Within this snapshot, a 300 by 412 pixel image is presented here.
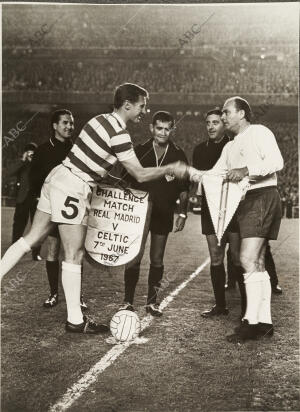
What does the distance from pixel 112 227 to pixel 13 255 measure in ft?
1.98

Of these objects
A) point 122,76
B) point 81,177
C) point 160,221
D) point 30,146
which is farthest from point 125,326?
point 122,76

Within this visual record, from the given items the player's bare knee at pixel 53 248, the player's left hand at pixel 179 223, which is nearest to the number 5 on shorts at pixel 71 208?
the player's bare knee at pixel 53 248

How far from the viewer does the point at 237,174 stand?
271 centimetres

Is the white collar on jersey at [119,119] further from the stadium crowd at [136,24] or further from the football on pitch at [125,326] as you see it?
the football on pitch at [125,326]

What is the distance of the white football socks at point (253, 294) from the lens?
9.16 feet

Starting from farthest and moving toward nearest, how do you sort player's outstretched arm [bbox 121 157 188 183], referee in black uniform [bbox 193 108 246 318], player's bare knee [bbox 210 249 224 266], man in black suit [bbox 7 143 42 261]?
player's bare knee [bbox 210 249 224 266], man in black suit [bbox 7 143 42 261], referee in black uniform [bbox 193 108 246 318], player's outstretched arm [bbox 121 157 188 183]

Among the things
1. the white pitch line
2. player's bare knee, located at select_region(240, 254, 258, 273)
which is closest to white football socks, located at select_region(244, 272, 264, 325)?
player's bare knee, located at select_region(240, 254, 258, 273)

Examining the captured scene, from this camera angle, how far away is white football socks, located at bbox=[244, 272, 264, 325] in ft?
9.16

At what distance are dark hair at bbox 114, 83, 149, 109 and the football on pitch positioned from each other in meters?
1.21

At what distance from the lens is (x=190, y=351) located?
8.61ft

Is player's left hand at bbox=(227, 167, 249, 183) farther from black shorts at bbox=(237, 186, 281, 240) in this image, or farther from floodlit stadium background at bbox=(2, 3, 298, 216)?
floodlit stadium background at bbox=(2, 3, 298, 216)

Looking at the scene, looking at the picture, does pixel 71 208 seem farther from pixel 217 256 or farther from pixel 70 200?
pixel 217 256

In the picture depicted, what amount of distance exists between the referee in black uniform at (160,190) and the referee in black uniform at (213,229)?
0.43 feet

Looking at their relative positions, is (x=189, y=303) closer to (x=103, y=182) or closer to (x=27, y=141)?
(x=103, y=182)
